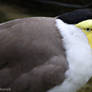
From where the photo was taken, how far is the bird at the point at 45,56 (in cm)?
188

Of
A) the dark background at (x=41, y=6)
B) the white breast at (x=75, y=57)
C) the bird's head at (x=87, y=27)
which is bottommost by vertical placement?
the dark background at (x=41, y=6)

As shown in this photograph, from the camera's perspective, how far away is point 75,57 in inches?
76.4

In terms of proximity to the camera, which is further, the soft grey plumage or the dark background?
the dark background

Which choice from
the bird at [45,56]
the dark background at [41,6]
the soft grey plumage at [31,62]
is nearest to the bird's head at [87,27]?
the bird at [45,56]

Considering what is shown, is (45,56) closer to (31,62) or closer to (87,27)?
(31,62)

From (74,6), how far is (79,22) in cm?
210

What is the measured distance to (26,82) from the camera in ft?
6.17

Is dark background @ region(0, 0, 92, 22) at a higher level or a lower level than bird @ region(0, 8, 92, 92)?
lower

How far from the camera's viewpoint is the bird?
6.18ft

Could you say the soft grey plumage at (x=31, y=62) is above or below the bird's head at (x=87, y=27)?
below

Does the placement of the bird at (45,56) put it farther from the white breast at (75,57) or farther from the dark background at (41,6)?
the dark background at (41,6)

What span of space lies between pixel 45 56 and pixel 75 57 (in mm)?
205

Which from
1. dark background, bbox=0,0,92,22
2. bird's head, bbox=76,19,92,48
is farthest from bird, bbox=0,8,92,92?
dark background, bbox=0,0,92,22

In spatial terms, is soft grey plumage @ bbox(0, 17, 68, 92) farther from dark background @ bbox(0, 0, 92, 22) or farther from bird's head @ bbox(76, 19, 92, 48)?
dark background @ bbox(0, 0, 92, 22)
